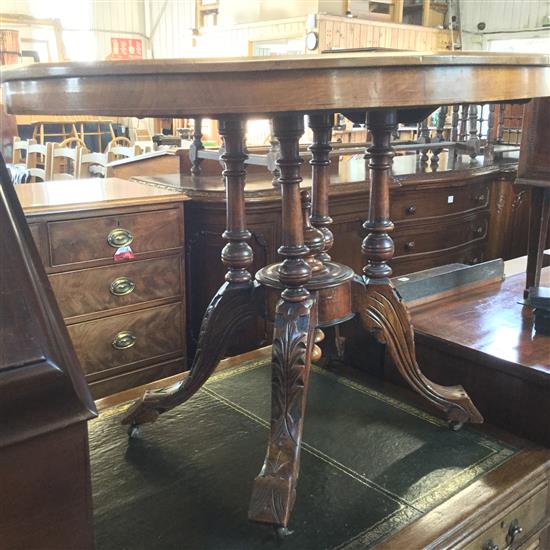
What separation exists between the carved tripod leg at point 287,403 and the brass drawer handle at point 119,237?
1.02 meters

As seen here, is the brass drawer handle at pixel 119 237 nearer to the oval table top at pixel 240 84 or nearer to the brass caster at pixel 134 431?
the brass caster at pixel 134 431

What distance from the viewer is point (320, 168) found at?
4.25 ft

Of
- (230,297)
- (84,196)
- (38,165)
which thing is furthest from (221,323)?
(38,165)

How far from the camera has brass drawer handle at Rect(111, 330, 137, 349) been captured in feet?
6.69

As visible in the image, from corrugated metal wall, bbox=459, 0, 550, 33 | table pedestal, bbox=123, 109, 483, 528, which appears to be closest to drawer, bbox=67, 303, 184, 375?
table pedestal, bbox=123, 109, 483, 528

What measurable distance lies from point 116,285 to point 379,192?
1.06m

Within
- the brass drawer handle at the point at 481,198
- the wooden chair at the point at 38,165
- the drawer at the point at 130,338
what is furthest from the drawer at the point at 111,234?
the wooden chair at the point at 38,165

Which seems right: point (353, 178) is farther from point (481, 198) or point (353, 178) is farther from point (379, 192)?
point (379, 192)

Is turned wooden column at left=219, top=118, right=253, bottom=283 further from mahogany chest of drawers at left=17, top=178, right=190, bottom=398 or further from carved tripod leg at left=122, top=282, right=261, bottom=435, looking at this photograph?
mahogany chest of drawers at left=17, top=178, right=190, bottom=398

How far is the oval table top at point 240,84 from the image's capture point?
28.9 inches

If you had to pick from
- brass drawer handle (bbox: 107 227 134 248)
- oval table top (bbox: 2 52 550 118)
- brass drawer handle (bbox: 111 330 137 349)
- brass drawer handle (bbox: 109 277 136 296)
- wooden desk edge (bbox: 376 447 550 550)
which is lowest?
brass drawer handle (bbox: 111 330 137 349)

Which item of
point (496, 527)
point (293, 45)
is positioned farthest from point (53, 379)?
point (293, 45)

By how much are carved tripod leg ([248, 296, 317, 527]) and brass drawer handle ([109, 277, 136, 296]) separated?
3.48 ft

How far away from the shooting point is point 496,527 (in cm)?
109
